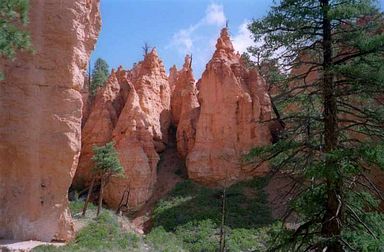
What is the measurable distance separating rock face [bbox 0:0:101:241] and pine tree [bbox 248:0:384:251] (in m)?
14.2

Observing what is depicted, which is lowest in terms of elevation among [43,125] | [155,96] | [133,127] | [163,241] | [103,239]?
[163,241]

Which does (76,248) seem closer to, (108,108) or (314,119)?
(314,119)

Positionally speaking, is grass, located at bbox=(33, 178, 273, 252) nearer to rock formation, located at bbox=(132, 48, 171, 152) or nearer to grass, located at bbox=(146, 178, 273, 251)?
grass, located at bbox=(146, 178, 273, 251)

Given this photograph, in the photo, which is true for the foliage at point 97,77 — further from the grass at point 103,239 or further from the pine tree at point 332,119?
the pine tree at point 332,119

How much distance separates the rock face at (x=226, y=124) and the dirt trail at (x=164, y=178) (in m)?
1.71

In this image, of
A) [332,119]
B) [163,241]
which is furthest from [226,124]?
[332,119]

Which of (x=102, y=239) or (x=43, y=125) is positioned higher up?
(x=43, y=125)

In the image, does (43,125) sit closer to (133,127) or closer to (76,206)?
(76,206)

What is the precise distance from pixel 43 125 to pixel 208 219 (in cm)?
1212

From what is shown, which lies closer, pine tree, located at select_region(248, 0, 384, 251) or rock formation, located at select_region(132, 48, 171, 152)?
pine tree, located at select_region(248, 0, 384, 251)

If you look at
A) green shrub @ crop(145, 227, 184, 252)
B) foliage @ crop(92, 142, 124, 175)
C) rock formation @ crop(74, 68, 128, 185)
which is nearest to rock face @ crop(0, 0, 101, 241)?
green shrub @ crop(145, 227, 184, 252)

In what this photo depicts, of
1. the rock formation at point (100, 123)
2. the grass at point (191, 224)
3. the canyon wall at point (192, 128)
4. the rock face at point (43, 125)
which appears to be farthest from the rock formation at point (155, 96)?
the rock face at point (43, 125)

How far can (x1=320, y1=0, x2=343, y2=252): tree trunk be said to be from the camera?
348 inches

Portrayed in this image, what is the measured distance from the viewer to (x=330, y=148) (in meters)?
9.48
